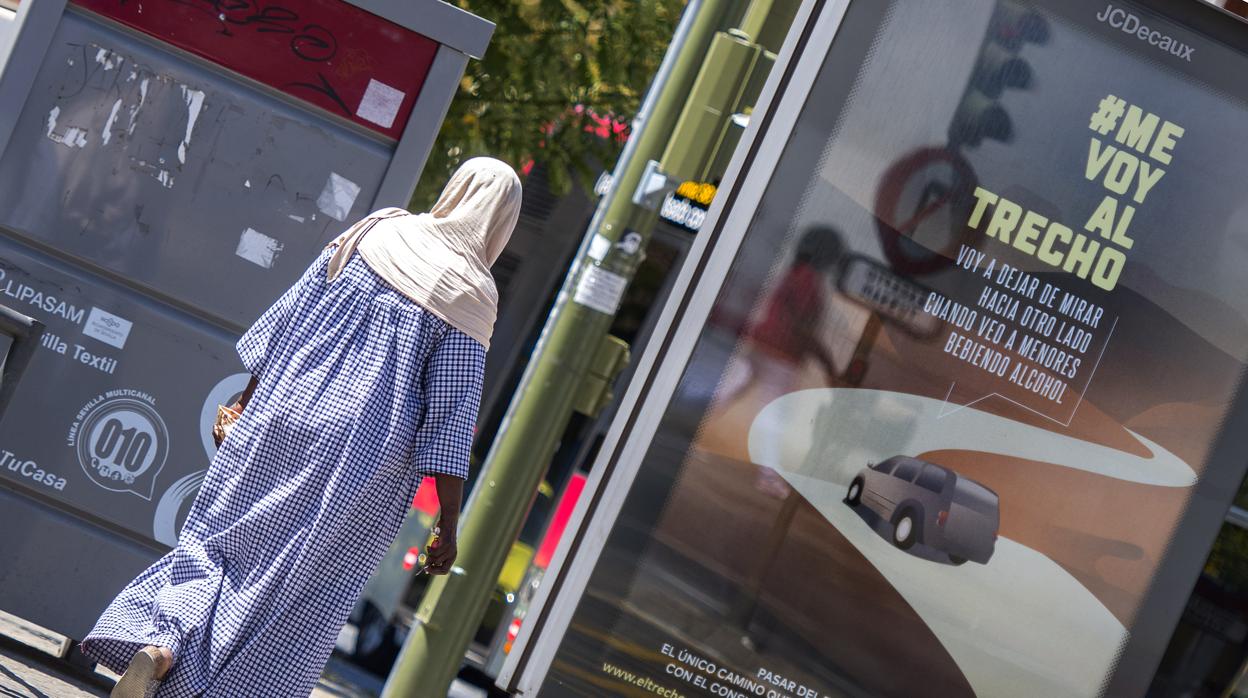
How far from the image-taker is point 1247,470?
4.34 m

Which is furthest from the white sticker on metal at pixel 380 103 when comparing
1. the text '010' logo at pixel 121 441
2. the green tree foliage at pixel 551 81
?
the green tree foliage at pixel 551 81

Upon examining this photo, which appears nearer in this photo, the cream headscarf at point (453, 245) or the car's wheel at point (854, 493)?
the cream headscarf at point (453, 245)

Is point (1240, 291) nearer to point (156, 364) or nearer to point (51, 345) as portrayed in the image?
point (156, 364)

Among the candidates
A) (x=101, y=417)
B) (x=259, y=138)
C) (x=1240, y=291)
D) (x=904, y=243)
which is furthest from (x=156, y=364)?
(x=1240, y=291)

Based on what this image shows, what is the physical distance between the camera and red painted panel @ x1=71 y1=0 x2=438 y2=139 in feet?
16.0

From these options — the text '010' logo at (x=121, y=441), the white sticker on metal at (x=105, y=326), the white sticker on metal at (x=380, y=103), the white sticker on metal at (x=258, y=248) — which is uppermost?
the white sticker on metal at (x=380, y=103)

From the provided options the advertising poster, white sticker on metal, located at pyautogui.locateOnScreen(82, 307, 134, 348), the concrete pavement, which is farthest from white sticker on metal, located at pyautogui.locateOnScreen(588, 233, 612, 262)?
the concrete pavement

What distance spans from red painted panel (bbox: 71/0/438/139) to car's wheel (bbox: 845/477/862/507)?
79.0 inches

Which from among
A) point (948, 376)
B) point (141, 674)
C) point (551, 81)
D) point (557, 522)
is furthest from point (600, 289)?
point (557, 522)

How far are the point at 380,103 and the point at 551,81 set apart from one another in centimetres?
298

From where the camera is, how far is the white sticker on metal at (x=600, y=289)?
16.0 feet

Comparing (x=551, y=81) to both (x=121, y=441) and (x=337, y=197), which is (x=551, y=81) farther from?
(x=121, y=441)

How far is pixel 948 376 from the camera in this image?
4160mm

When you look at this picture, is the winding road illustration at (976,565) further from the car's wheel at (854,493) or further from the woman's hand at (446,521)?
the woman's hand at (446,521)
